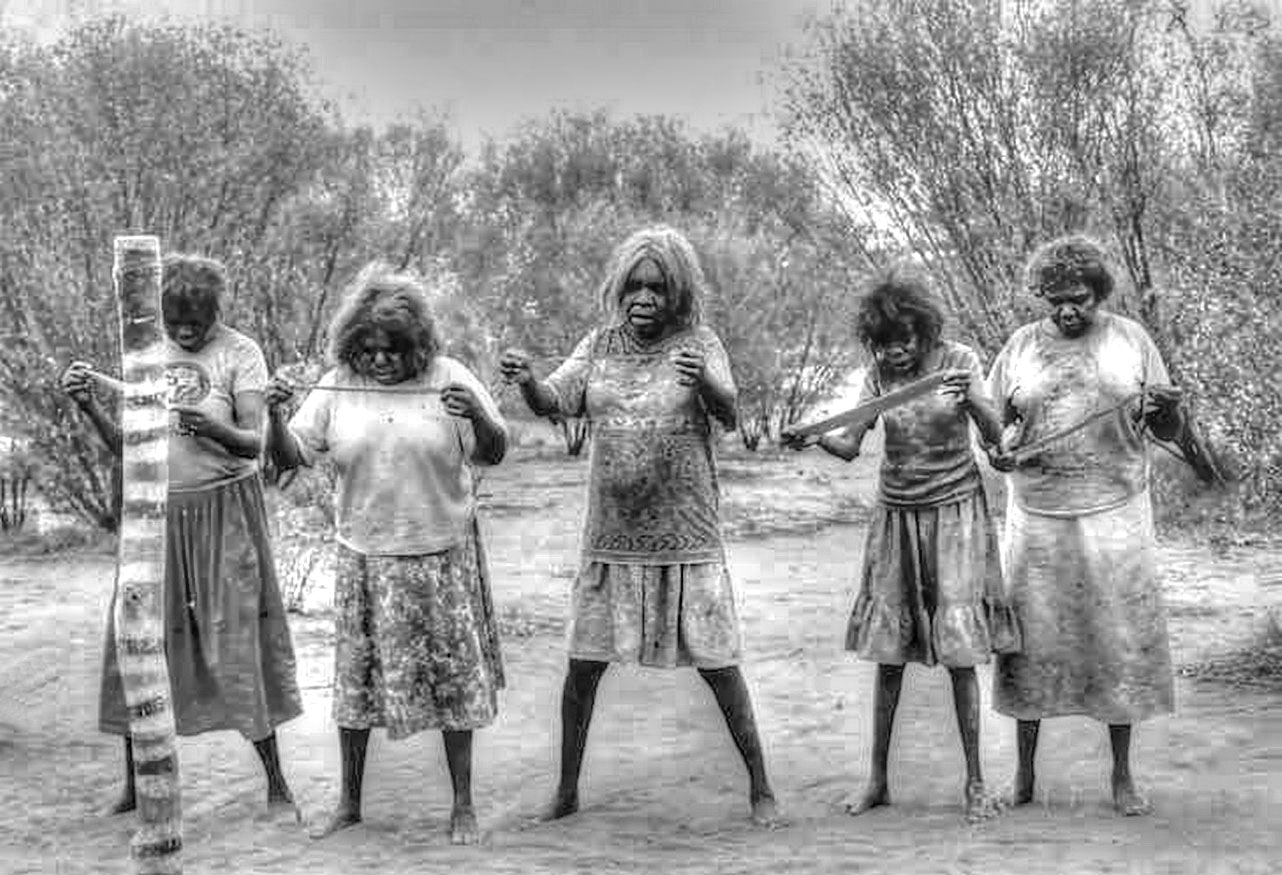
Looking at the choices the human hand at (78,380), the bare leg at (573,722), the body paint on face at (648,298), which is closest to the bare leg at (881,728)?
the bare leg at (573,722)

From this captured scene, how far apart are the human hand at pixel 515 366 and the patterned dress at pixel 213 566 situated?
2.92ft

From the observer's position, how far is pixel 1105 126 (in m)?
12.9

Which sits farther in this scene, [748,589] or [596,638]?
[748,589]

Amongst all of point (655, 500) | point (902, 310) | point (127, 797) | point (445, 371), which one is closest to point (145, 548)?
point (445, 371)

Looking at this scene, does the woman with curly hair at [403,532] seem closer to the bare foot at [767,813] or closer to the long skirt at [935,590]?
the bare foot at [767,813]

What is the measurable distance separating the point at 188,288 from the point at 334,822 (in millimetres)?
1730

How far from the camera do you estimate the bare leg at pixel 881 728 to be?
4941 millimetres

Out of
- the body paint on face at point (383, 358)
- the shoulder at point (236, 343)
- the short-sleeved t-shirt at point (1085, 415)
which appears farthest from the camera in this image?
the shoulder at point (236, 343)

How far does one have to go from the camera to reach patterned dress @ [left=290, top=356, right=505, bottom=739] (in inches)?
183

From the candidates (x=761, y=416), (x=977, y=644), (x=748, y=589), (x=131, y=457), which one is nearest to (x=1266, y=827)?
(x=977, y=644)

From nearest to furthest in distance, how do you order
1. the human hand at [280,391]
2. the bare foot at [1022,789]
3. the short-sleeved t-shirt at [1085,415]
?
the human hand at [280,391]
the short-sleeved t-shirt at [1085,415]
the bare foot at [1022,789]

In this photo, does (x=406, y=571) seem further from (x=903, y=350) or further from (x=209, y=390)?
(x=903, y=350)

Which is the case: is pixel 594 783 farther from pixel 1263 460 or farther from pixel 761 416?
pixel 761 416

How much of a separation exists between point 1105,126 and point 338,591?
995cm
